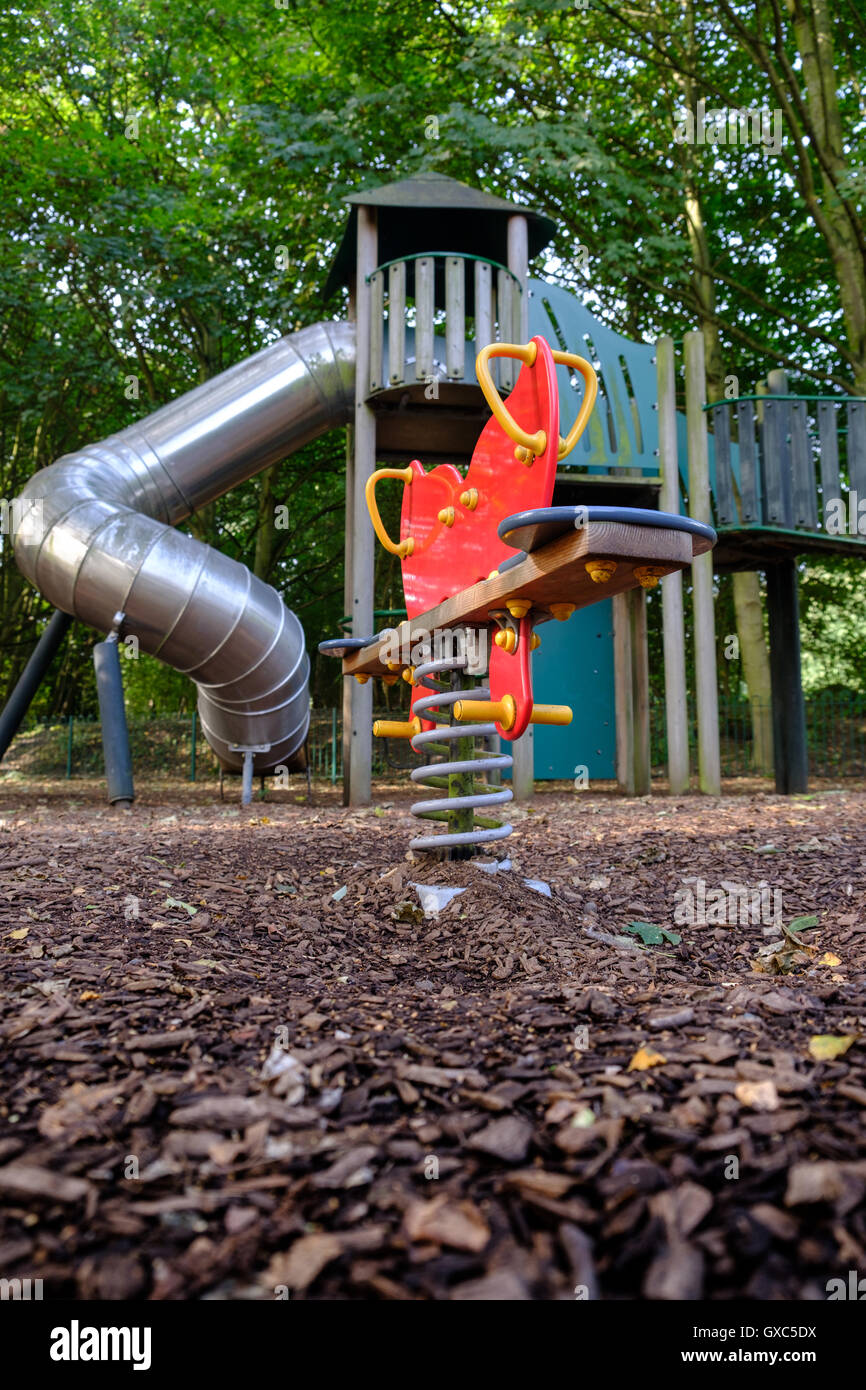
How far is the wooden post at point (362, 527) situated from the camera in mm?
6843

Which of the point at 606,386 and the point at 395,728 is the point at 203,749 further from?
the point at 395,728

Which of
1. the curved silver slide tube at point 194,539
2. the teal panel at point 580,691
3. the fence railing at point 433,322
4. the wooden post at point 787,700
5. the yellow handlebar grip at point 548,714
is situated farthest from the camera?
the teal panel at point 580,691

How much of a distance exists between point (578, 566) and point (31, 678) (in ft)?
22.0

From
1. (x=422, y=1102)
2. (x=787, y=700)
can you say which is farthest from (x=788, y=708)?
(x=422, y=1102)

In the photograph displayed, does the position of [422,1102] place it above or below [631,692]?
below

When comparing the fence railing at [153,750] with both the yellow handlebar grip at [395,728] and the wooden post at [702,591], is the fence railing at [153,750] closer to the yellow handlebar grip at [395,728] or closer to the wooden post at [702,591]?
the wooden post at [702,591]

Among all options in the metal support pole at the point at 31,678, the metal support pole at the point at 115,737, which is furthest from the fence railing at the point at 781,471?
the metal support pole at the point at 31,678

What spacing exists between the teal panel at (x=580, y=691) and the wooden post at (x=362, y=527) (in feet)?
8.25

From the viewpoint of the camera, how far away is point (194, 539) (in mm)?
7117

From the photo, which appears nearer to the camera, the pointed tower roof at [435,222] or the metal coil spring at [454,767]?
the metal coil spring at [454,767]

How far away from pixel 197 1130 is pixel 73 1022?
0.53m

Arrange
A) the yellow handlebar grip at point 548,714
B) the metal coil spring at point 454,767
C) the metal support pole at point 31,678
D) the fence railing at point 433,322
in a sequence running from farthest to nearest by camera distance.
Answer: the metal support pole at point 31,678 → the fence railing at point 433,322 → the metal coil spring at point 454,767 → the yellow handlebar grip at point 548,714
